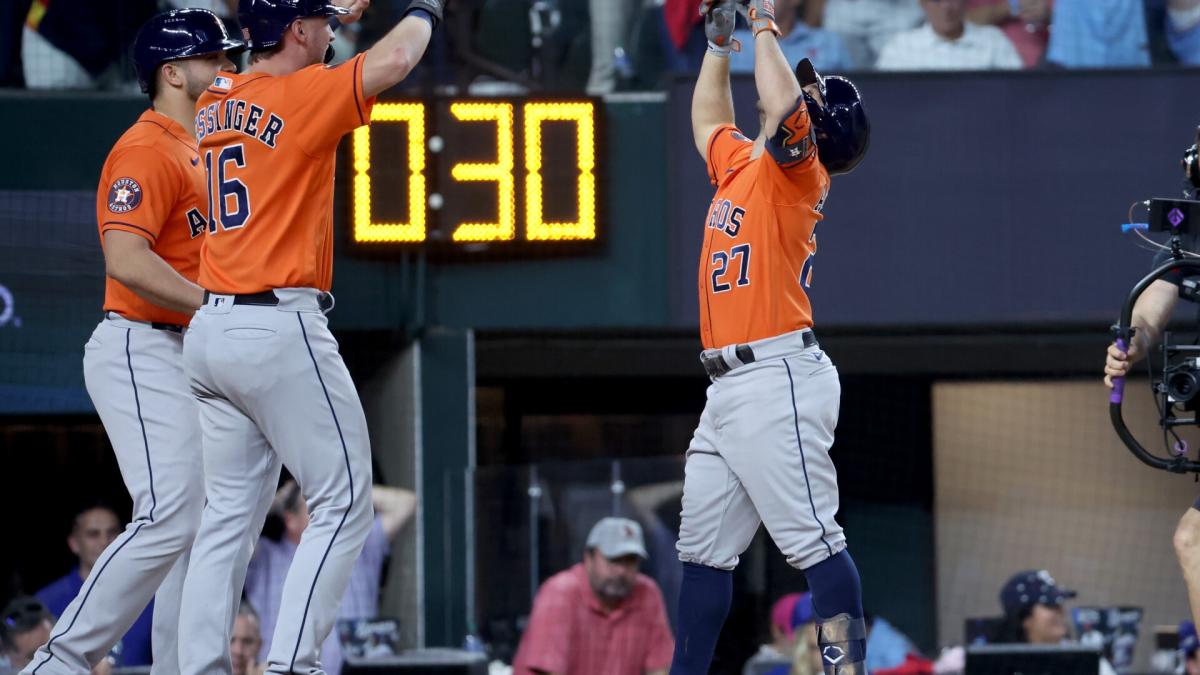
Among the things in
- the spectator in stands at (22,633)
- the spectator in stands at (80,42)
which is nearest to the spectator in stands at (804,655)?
the spectator in stands at (22,633)

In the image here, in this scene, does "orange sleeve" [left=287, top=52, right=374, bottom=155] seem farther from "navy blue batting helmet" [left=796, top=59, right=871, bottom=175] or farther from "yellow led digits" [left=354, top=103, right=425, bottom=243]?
"yellow led digits" [left=354, top=103, right=425, bottom=243]

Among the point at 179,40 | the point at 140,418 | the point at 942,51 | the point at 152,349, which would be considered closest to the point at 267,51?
the point at 179,40

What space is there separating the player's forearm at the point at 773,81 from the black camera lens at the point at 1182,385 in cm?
139

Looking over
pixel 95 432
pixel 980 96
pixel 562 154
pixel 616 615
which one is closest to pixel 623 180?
pixel 562 154

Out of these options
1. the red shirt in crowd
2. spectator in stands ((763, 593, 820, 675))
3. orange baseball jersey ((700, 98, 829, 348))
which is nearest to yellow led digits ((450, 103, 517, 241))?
the red shirt in crowd

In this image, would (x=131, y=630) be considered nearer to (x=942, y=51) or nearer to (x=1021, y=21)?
(x=942, y=51)

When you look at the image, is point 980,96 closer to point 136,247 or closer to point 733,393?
point 733,393

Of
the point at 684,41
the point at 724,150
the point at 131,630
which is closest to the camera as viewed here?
the point at 724,150

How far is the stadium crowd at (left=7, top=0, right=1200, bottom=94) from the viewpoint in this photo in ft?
29.5

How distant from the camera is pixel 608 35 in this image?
9.26 m

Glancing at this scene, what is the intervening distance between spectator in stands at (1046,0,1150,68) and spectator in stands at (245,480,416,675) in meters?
4.12

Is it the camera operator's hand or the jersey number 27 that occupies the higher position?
the jersey number 27

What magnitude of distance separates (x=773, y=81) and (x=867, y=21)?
4963mm

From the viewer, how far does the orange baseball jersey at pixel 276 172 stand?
437 centimetres
